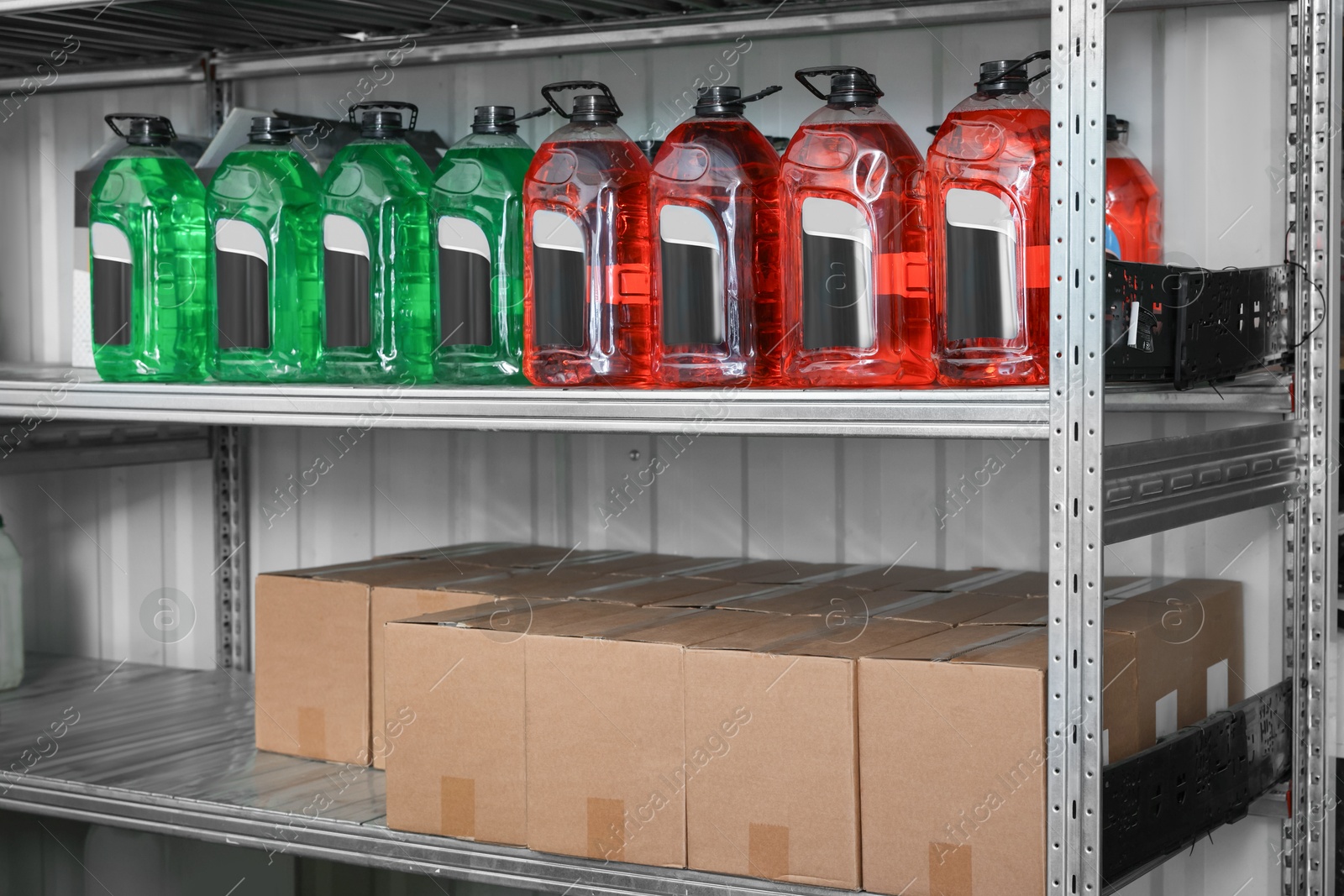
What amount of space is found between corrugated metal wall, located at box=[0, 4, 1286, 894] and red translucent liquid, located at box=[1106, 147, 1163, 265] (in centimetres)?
9

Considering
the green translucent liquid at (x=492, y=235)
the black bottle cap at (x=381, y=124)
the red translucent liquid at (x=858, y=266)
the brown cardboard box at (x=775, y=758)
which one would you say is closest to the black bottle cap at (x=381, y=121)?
the black bottle cap at (x=381, y=124)

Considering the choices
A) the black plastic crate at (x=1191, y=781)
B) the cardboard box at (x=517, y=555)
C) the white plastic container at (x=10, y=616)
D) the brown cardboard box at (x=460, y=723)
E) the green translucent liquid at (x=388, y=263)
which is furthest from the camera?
the white plastic container at (x=10, y=616)

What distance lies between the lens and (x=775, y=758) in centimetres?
145

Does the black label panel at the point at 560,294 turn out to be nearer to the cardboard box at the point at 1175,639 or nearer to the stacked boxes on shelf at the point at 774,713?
the stacked boxes on shelf at the point at 774,713

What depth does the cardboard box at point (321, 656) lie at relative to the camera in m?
1.92

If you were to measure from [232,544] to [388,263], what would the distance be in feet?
2.93

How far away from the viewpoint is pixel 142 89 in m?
2.54

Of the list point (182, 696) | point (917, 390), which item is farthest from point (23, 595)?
point (917, 390)

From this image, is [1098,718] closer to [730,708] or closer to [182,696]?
[730,708]

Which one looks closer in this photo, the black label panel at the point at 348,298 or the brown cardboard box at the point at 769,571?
the black label panel at the point at 348,298

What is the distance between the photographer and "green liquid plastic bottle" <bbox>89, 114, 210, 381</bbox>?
1942mm

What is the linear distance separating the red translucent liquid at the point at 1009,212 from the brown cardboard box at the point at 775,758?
30 cm

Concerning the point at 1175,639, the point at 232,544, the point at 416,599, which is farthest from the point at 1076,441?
the point at 232,544

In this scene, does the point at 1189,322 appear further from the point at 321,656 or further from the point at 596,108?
the point at 321,656
